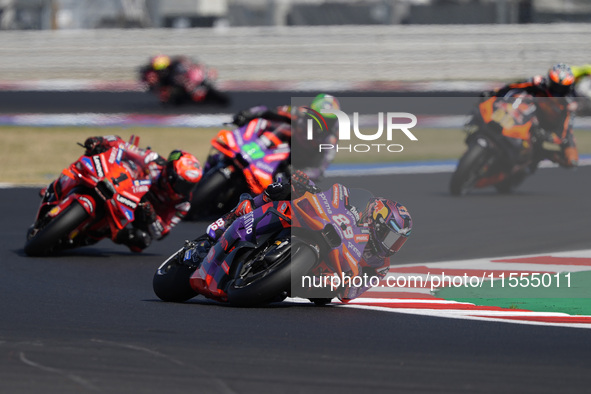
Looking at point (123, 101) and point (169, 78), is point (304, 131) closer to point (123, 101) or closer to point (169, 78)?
point (169, 78)

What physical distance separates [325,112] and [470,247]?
2.50 m

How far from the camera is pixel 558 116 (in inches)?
466

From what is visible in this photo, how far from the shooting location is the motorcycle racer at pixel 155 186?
881cm

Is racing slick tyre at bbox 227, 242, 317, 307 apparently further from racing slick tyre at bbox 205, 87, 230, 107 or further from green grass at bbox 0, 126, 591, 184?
racing slick tyre at bbox 205, 87, 230, 107

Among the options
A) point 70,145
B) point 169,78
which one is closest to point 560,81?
point 70,145

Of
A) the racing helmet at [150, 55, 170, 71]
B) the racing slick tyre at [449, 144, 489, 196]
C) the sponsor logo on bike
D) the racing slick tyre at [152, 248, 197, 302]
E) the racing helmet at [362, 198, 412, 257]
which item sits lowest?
the racing helmet at [150, 55, 170, 71]

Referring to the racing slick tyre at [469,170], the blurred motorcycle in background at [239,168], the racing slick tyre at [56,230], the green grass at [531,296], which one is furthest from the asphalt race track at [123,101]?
the green grass at [531,296]

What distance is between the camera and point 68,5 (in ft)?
117

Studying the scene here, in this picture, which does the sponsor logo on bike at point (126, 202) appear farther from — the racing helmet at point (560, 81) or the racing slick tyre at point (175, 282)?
the racing helmet at point (560, 81)

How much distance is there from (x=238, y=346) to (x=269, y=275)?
739 mm

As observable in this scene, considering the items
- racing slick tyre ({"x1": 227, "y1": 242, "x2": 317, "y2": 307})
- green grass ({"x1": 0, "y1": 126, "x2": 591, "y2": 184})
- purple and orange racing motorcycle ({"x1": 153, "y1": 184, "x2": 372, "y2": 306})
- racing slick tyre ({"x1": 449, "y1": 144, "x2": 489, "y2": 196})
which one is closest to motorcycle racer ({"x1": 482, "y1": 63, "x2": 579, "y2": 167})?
racing slick tyre ({"x1": 449, "y1": 144, "x2": 489, "y2": 196})

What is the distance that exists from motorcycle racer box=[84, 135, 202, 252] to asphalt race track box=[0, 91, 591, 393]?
693mm

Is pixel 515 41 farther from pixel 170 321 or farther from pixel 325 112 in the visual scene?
pixel 170 321

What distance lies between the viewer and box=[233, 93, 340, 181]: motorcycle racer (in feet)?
23.6
